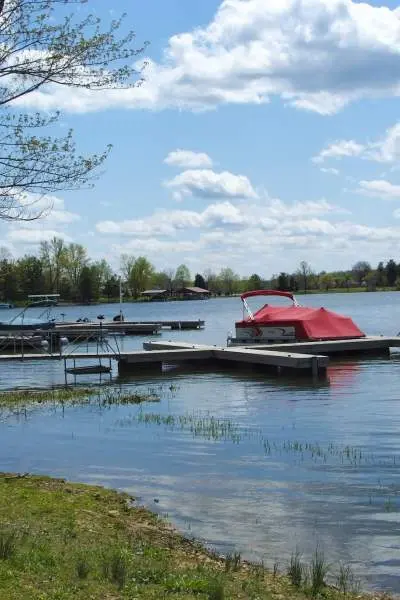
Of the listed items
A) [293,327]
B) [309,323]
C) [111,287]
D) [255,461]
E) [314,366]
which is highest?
[111,287]

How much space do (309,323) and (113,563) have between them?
99.6 feet

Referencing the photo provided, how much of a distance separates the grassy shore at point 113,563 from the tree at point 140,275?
15305 centimetres

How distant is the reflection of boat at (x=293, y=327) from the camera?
36.1 m

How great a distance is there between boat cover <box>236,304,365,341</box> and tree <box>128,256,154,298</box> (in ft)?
410

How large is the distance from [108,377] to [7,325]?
24336 millimetres

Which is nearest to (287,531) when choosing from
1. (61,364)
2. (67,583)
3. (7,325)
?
(67,583)

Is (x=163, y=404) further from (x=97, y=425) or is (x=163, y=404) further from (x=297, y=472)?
(x=297, y=472)

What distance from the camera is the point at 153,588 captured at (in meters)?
6.19

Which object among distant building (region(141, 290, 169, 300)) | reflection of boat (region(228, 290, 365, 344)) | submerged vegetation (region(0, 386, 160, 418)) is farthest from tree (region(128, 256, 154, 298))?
submerged vegetation (region(0, 386, 160, 418))

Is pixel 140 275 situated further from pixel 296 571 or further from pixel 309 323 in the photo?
pixel 296 571

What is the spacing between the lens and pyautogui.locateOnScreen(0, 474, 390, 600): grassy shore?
20.0 ft

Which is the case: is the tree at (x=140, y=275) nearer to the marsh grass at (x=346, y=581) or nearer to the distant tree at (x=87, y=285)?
the distant tree at (x=87, y=285)

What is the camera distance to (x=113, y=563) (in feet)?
21.9

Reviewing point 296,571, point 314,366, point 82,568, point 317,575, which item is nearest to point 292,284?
point 314,366
